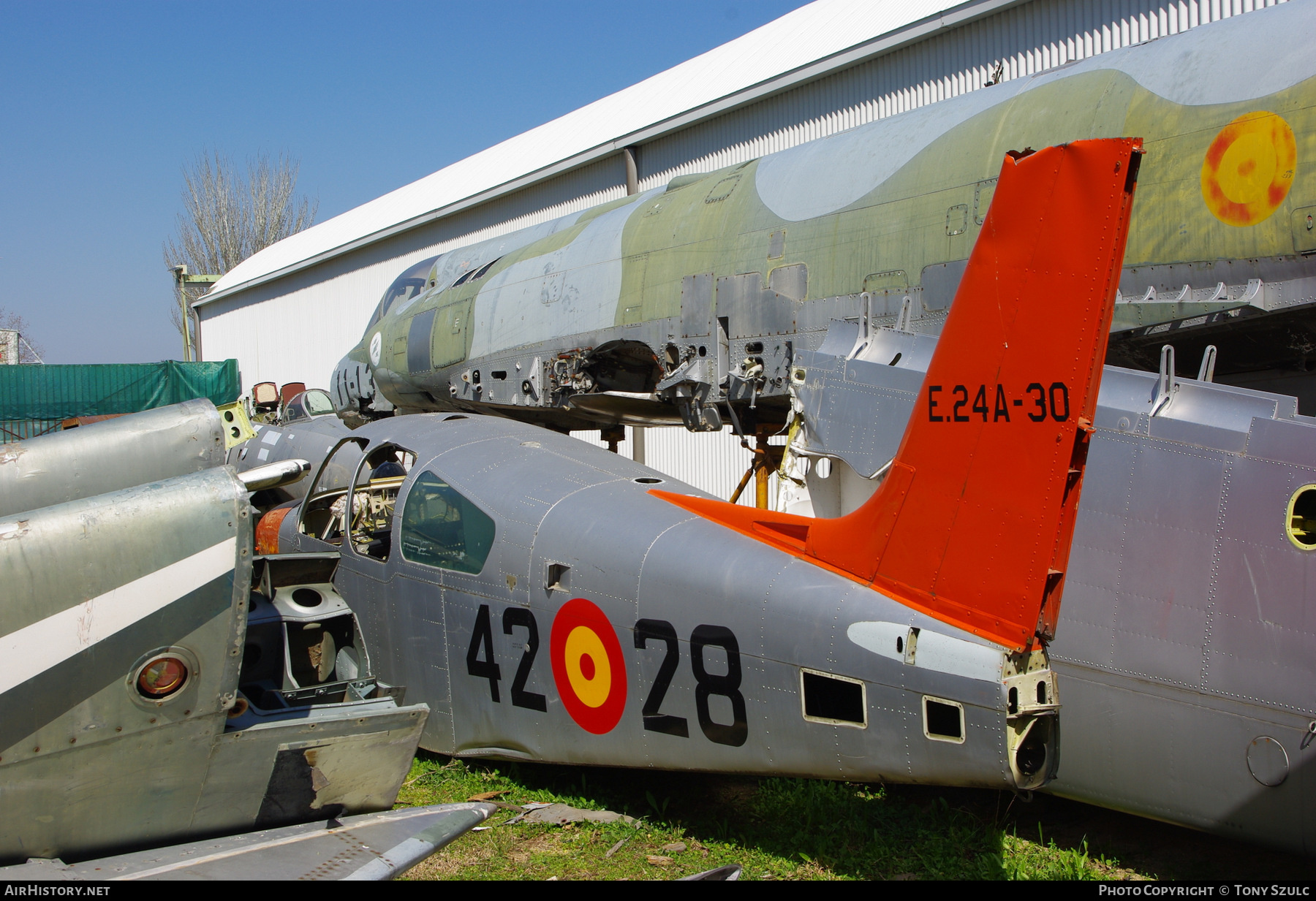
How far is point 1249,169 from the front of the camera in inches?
212

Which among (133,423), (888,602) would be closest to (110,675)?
(133,423)

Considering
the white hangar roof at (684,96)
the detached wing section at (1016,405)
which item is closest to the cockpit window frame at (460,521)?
the detached wing section at (1016,405)

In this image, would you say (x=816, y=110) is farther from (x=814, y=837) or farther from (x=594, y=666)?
(x=814, y=837)

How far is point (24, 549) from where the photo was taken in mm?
3688

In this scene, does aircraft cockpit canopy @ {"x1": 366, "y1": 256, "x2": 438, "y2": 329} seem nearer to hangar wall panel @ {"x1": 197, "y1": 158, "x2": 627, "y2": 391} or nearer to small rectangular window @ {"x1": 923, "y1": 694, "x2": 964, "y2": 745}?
hangar wall panel @ {"x1": 197, "y1": 158, "x2": 627, "y2": 391}

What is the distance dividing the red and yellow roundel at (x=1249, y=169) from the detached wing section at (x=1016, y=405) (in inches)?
94.3

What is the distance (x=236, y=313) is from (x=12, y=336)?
12662 mm

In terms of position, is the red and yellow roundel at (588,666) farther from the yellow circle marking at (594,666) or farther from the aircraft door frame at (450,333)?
the aircraft door frame at (450,333)

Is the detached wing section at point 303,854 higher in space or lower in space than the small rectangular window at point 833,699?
lower

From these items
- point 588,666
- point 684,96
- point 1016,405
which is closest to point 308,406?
point 684,96

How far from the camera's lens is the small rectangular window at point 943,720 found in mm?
3863

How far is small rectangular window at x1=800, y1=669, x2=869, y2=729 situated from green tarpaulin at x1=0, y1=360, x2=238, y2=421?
29376 millimetres

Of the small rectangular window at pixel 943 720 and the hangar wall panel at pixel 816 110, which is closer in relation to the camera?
the small rectangular window at pixel 943 720

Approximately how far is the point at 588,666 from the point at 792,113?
37.6 ft
